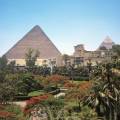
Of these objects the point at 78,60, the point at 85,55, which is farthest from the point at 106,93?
the point at 85,55

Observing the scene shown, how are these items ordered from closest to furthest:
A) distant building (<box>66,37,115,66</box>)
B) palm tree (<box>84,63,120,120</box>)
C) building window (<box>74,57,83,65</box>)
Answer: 1. palm tree (<box>84,63,120,120</box>)
2. distant building (<box>66,37,115,66</box>)
3. building window (<box>74,57,83,65</box>)

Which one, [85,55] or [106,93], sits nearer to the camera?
[106,93]

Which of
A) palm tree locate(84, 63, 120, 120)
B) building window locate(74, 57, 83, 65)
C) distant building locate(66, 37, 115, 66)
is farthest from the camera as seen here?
building window locate(74, 57, 83, 65)

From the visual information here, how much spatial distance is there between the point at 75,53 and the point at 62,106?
74.3 metres

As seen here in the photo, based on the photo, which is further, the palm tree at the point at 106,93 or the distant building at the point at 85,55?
the distant building at the point at 85,55

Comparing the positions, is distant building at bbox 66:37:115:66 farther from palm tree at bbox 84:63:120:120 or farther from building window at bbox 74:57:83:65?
palm tree at bbox 84:63:120:120

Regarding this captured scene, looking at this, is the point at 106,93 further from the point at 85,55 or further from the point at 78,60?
the point at 85,55

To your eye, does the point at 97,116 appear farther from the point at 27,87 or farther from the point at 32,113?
the point at 27,87

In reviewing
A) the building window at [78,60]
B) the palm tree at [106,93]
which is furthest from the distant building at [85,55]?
the palm tree at [106,93]

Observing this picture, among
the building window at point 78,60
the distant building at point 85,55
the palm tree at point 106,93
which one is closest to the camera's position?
the palm tree at point 106,93

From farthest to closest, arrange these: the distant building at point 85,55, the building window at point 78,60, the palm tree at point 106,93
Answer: the building window at point 78,60, the distant building at point 85,55, the palm tree at point 106,93

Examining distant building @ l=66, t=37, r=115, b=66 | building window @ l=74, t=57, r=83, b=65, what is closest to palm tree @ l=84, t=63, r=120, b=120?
distant building @ l=66, t=37, r=115, b=66

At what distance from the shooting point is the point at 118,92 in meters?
30.7

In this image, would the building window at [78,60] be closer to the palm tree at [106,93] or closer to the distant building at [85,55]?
the distant building at [85,55]
